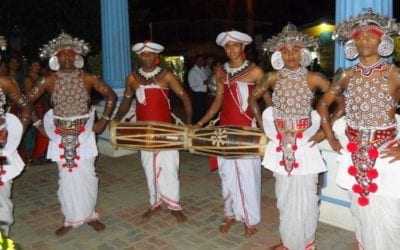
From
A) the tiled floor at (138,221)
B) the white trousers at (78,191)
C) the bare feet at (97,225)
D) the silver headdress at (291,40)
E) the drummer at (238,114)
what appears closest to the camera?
the silver headdress at (291,40)

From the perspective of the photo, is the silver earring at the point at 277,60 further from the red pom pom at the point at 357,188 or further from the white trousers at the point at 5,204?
the white trousers at the point at 5,204

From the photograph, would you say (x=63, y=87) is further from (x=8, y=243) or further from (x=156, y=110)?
(x=8, y=243)

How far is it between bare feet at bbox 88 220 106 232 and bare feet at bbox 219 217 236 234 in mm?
1250

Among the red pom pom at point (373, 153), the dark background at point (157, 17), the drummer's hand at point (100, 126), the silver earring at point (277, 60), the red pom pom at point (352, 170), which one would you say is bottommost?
the red pom pom at point (352, 170)

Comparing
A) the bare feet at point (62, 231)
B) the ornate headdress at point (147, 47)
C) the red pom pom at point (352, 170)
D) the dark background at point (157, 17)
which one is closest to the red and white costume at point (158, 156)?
the ornate headdress at point (147, 47)

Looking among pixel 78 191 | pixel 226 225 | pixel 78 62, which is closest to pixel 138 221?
pixel 78 191

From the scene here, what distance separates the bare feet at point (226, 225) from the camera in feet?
15.6

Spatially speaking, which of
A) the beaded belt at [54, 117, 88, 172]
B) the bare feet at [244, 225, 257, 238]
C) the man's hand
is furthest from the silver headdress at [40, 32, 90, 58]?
the bare feet at [244, 225, 257, 238]

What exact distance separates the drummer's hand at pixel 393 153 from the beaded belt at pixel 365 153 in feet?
0.13

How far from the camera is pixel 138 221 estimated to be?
5.16 m

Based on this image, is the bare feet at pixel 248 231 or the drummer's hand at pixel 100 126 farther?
the drummer's hand at pixel 100 126

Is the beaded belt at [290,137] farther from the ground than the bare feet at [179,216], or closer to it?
farther from the ground

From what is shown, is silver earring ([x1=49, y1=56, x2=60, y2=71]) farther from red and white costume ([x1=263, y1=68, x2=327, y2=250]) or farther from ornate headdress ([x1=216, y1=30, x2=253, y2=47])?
red and white costume ([x1=263, y1=68, x2=327, y2=250])

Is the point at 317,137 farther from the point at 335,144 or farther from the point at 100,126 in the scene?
the point at 100,126
